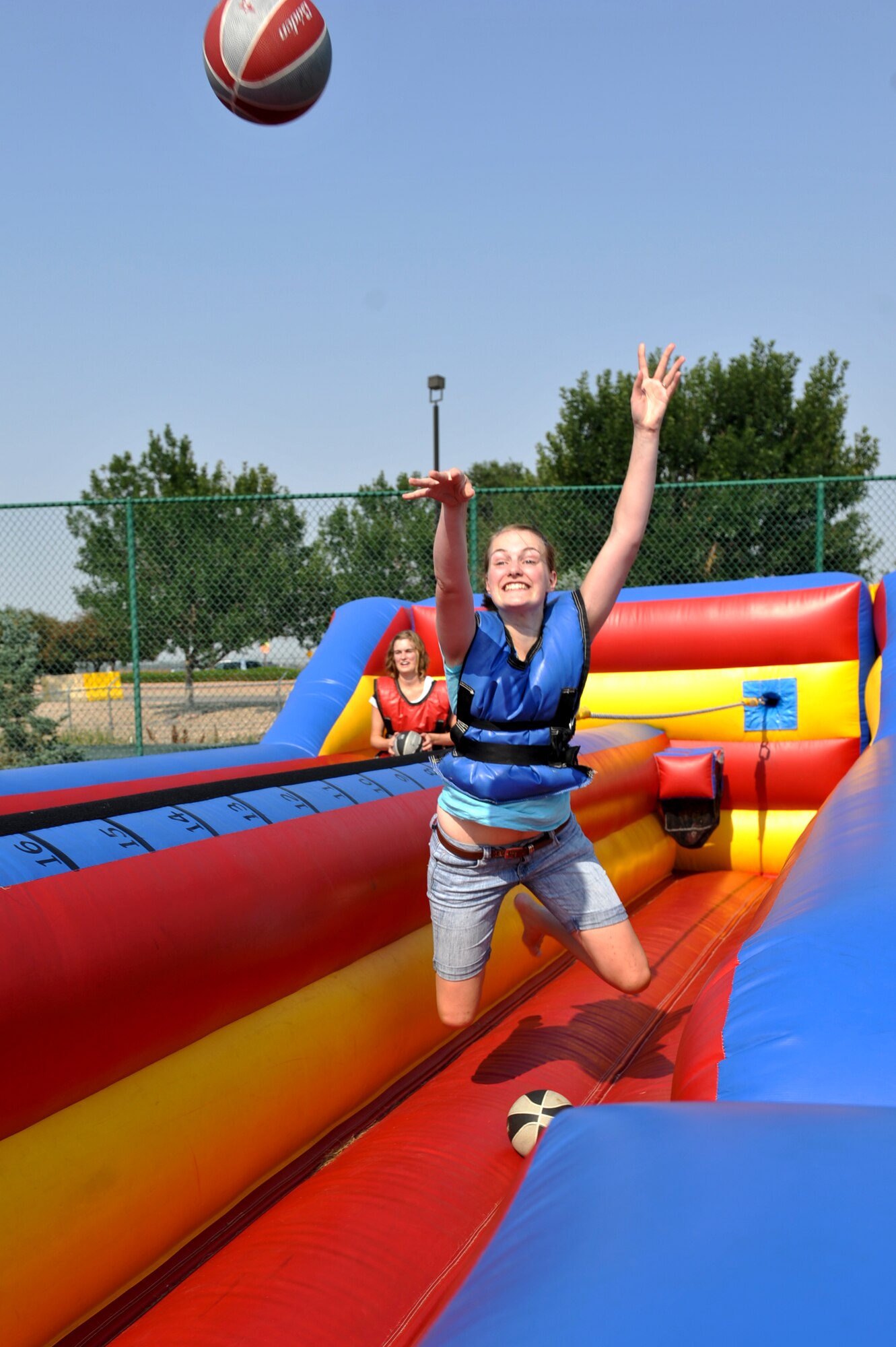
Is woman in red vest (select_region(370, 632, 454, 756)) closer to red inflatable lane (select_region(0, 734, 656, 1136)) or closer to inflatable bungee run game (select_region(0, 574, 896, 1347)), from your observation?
inflatable bungee run game (select_region(0, 574, 896, 1347))

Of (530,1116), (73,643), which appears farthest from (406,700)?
(73,643)

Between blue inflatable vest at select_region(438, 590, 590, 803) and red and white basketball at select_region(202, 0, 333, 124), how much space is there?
217 centimetres

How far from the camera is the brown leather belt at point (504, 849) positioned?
2.28m

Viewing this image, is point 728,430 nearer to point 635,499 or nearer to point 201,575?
point 201,575

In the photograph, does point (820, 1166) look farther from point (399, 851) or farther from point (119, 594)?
point (119, 594)

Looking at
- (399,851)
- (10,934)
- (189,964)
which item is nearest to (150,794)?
(399,851)

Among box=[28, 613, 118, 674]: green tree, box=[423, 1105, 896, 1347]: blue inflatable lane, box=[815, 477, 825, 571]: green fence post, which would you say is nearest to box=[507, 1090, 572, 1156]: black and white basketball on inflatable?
box=[423, 1105, 896, 1347]: blue inflatable lane

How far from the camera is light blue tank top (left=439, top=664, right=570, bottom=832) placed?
7.34 ft

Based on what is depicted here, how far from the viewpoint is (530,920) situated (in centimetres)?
263

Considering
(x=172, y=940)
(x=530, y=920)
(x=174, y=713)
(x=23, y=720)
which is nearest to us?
(x=172, y=940)

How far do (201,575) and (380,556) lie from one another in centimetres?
150

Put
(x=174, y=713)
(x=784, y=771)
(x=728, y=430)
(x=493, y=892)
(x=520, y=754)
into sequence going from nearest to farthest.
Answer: (x=520, y=754) → (x=493, y=892) → (x=784, y=771) → (x=174, y=713) → (x=728, y=430)

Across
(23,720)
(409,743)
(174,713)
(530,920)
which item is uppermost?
(409,743)

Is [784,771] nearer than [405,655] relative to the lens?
No
